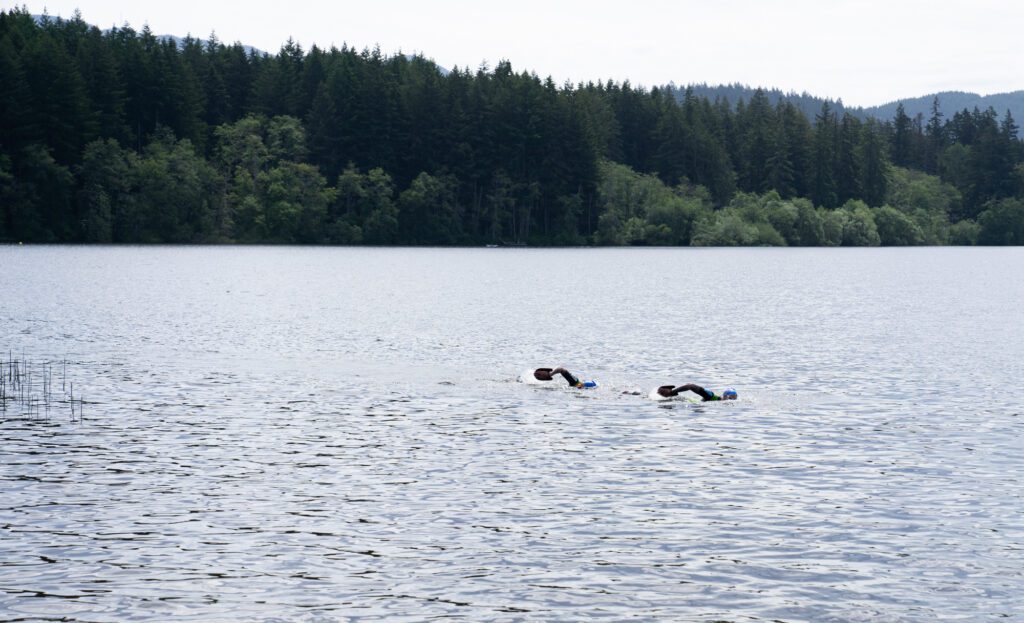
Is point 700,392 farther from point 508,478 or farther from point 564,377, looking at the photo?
point 508,478

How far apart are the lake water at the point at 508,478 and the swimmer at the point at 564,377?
100cm

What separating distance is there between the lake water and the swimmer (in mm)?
1002

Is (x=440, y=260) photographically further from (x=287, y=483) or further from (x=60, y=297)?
(x=287, y=483)

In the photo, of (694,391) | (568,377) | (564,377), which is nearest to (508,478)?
(694,391)

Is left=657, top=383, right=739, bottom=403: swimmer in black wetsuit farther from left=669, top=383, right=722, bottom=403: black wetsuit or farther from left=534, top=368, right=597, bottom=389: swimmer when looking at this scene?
left=534, top=368, right=597, bottom=389: swimmer

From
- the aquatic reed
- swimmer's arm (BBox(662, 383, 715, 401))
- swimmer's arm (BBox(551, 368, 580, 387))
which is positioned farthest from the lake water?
swimmer's arm (BBox(551, 368, 580, 387))

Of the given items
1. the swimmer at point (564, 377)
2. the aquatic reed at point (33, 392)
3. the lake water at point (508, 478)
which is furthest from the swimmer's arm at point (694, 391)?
the aquatic reed at point (33, 392)

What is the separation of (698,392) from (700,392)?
84mm

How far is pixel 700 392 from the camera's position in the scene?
37031mm

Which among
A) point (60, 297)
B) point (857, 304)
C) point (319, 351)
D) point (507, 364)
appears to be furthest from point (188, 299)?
point (857, 304)

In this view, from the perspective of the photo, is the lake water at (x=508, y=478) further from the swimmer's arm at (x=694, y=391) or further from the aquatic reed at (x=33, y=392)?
the aquatic reed at (x=33, y=392)

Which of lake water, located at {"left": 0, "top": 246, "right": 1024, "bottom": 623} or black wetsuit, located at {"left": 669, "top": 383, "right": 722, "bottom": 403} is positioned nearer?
lake water, located at {"left": 0, "top": 246, "right": 1024, "bottom": 623}

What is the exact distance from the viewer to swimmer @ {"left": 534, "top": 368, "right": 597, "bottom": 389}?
4042cm

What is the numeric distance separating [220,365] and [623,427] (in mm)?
21224
